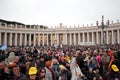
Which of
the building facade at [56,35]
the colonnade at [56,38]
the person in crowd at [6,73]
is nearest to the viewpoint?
the person in crowd at [6,73]

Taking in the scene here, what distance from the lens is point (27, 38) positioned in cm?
9881

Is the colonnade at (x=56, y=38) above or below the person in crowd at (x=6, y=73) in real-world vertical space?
below

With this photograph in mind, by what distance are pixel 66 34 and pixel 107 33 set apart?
22.6 metres

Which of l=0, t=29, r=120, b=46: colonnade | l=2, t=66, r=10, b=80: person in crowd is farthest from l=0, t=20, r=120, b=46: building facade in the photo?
l=2, t=66, r=10, b=80: person in crowd

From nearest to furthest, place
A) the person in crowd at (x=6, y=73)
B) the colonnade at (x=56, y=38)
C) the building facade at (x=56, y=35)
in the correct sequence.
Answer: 1. the person in crowd at (x=6, y=73)
2. the building facade at (x=56, y=35)
3. the colonnade at (x=56, y=38)

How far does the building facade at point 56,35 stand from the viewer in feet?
271

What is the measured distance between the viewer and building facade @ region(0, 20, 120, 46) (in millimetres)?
82738

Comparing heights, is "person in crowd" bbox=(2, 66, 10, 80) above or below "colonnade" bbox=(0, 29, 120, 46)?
above

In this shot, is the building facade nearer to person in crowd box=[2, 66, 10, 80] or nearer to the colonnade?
the colonnade

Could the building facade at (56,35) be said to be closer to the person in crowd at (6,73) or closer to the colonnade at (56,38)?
the colonnade at (56,38)

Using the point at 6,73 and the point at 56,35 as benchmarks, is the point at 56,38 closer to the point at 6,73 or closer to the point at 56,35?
the point at 56,35

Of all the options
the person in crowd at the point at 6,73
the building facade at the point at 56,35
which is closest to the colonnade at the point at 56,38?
the building facade at the point at 56,35

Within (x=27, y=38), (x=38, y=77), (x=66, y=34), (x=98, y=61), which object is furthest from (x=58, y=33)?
(x=38, y=77)

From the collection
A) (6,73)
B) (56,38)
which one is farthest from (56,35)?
(6,73)
